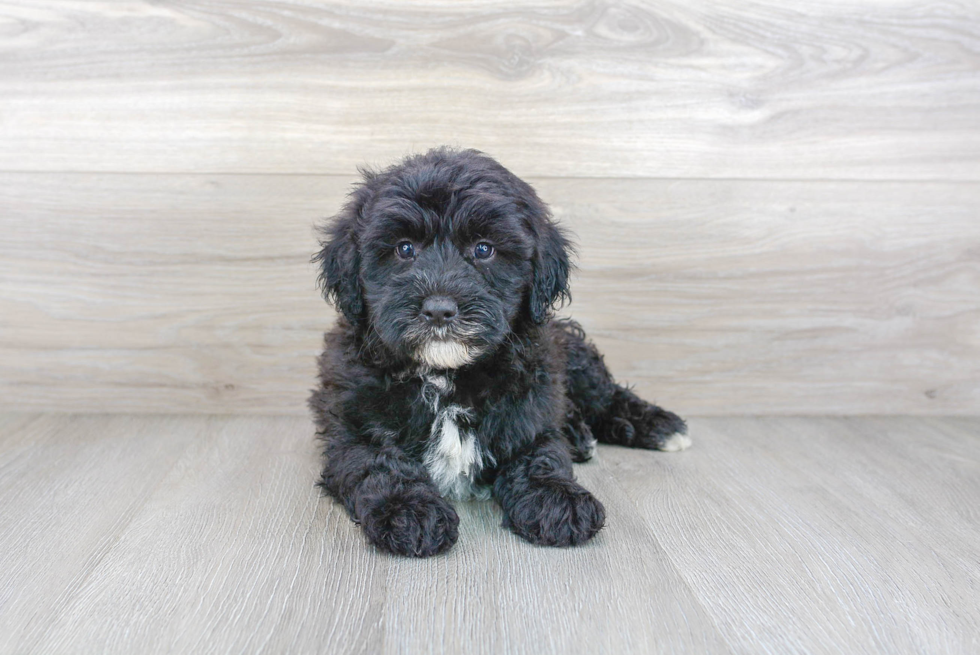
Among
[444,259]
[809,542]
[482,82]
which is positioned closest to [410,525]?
[444,259]

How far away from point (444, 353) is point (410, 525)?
0.41 metres

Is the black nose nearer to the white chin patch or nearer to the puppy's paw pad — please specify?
the white chin patch

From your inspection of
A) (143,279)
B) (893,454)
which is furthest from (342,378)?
(893,454)

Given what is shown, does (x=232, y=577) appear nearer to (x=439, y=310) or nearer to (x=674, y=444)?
(x=439, y=310)

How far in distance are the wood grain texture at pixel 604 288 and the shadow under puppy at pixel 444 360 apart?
0.76 metres

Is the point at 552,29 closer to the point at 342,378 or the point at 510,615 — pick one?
the point at 342,378

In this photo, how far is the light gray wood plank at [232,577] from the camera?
4.86 feet

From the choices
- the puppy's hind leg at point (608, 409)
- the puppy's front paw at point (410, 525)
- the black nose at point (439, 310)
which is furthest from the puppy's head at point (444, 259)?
the puppy's hind leg at point (608, 409)

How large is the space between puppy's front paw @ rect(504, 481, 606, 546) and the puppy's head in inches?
15.2

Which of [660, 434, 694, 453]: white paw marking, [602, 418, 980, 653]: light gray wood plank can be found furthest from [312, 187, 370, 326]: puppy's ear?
[660, 434, 694, 453]: white paw marking

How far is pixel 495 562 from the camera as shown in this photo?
180 centimetres

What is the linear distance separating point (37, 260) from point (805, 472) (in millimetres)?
2864

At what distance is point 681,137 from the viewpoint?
298 cm

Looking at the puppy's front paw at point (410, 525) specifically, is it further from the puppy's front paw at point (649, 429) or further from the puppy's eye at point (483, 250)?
the puppy's front paw at point (649, 429)
